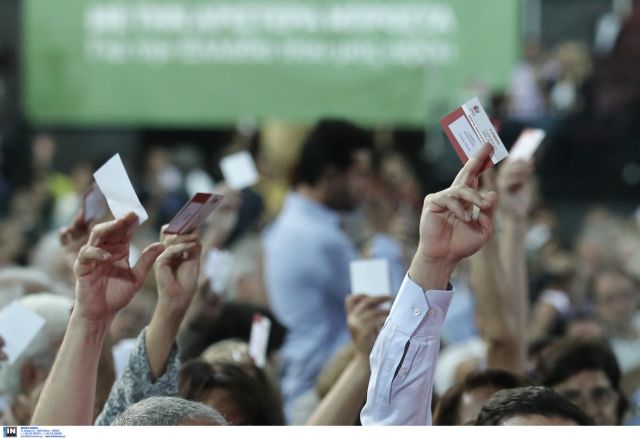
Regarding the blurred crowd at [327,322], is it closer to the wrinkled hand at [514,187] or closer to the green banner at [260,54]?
the wrinkled hand at [514,187]

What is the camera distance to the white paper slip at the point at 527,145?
3756 mm

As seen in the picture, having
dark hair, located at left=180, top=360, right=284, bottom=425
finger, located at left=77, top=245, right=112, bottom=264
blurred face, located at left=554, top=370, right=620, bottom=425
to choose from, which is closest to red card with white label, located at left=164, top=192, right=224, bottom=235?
finger, located at left=77, top=245, right=112, bottom=264

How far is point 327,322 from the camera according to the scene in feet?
16.7

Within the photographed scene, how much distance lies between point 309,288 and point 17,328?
214 centimetres

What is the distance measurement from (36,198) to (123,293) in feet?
27.7

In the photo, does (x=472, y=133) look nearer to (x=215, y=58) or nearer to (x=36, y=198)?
(x=215, y=58)

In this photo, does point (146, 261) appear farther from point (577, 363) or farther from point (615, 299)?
point (615, 299)

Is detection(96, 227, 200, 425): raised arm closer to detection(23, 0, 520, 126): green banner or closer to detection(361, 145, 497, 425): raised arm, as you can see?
detection(361, 145, 497, 425): raised arm

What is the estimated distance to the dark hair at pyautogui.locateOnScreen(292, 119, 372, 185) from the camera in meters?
5.29

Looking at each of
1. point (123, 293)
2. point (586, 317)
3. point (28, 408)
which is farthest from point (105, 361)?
point (586, 317)

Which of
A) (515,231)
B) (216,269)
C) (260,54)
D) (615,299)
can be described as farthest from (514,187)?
(260,54)

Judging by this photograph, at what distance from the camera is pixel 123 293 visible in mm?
2740

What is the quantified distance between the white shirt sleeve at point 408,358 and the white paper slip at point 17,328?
99 cm

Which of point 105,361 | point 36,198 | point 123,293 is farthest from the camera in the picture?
point 36,198
